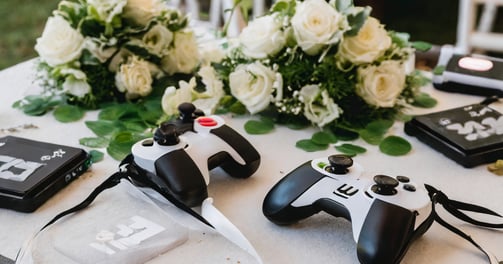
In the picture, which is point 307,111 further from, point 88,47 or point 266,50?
point 88,47

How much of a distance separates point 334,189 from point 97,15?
60 cm

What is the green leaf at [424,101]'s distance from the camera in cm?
108

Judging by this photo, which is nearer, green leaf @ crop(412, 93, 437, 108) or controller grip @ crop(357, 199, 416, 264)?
controller grip @ crop(357, 199, 416, 264)

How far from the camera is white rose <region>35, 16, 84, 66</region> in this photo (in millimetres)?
1065

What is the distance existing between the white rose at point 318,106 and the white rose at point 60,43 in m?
0.42

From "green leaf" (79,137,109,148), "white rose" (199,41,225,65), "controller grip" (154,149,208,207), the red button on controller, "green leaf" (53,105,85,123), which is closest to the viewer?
"controller grip" (154,149,208,207)

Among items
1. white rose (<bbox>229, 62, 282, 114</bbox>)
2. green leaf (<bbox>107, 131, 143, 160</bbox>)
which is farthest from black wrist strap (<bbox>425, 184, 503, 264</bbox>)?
green leaf (<bbox>107, 131, 143, 160</bbox>)

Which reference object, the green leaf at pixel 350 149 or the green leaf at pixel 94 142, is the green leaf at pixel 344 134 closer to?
the green leaf at pixel 350 149

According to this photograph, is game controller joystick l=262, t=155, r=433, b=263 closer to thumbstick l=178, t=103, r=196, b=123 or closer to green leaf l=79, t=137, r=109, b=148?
thumbstick l=178, t=103, r=196, b=123

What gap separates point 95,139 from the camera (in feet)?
3.18

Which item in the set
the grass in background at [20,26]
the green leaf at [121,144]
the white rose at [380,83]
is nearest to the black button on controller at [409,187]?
the white rose at [380,83]

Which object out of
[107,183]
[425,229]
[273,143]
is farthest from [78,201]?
[425,229]

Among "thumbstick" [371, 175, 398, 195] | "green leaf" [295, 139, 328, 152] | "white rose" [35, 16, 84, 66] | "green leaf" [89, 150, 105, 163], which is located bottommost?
"green leaf" [295, 139, 328, 152]

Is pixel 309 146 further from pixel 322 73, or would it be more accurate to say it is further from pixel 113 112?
pixel 113 112
